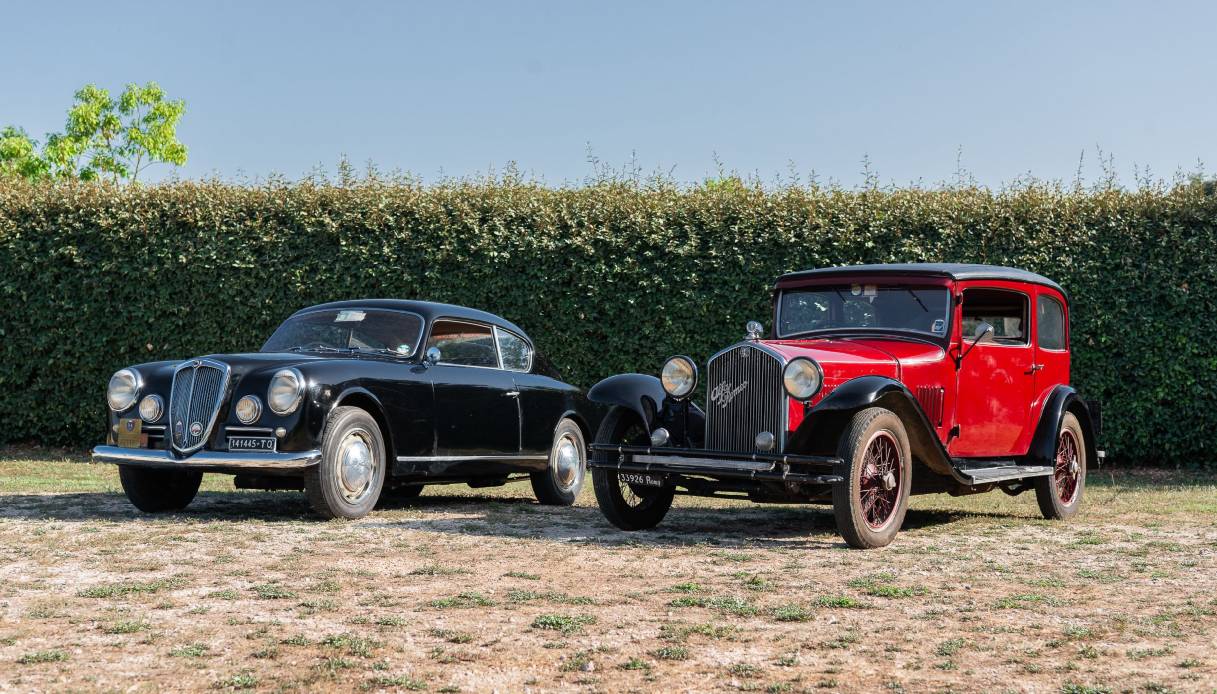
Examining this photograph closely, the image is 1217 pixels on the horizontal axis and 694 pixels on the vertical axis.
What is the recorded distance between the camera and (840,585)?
592cm

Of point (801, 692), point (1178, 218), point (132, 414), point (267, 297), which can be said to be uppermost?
point (1178, 218)

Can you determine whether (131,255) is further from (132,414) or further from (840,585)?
(840,585)

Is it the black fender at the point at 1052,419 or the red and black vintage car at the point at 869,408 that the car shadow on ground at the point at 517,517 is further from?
the black fender at the point at 1052,419

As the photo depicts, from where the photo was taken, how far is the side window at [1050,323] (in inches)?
378

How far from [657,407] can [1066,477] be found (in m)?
3.60

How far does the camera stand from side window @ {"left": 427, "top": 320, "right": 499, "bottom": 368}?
31.5 ft

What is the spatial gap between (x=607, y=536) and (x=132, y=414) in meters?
3.43

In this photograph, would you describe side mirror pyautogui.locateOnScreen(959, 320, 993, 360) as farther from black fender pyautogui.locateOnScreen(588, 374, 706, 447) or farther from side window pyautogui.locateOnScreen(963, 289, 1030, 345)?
black fender pyautogui.locateOnScreen(588, 374, 706, 447)

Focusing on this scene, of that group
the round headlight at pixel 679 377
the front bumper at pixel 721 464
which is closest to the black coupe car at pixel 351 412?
the front bumper at pixel 721 464

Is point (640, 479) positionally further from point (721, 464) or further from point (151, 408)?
point (151, 408)

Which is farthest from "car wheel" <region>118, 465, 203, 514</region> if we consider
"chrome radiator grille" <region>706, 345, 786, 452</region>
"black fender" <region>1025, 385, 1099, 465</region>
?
"black fender" <region>1025, 385, 1099, 465</region>

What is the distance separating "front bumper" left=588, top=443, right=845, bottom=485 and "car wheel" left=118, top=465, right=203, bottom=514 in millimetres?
3024

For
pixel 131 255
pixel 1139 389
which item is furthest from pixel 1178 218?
pixel 131 255

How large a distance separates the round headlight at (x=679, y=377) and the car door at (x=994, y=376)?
6.23 ft
